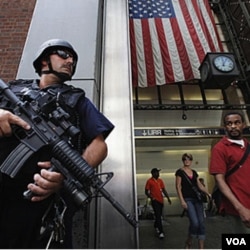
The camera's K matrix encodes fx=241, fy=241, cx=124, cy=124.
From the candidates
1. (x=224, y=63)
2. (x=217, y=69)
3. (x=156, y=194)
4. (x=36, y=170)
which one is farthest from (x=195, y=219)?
(x=224, y=63)

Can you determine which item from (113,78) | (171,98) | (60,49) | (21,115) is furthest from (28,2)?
(171,98)

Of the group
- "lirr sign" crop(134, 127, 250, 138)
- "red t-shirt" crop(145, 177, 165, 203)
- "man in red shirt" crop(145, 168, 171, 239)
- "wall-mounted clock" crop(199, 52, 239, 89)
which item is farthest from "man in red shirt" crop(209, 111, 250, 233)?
"lirr sign" crop(134, 127, 250, 138)

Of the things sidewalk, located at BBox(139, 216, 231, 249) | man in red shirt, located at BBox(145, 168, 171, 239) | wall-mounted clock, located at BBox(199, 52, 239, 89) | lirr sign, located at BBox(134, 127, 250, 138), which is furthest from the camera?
lirr sign, located at BBox(134, 127, 250, 138)

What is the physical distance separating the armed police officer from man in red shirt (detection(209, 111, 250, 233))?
4.25 feet

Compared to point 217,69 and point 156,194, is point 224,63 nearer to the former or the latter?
point 217,69

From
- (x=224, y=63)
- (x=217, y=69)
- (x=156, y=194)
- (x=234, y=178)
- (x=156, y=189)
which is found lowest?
(x=234, y=178)

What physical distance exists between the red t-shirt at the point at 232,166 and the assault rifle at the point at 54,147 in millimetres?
1219

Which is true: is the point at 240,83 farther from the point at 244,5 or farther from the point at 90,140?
the point at 90,140

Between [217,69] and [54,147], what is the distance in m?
6.87

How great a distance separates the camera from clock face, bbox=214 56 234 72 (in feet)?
23.6

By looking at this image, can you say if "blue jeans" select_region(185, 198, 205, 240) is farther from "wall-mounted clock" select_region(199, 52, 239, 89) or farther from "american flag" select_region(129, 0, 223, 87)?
"wall-mounted clock" select_region(199, 52, 239, 89)

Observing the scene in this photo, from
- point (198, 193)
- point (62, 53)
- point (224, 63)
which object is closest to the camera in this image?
point (62, 53)

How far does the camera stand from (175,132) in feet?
31.0

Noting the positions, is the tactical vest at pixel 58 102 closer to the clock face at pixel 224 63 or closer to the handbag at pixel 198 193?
the handbag at pixel 198 193
